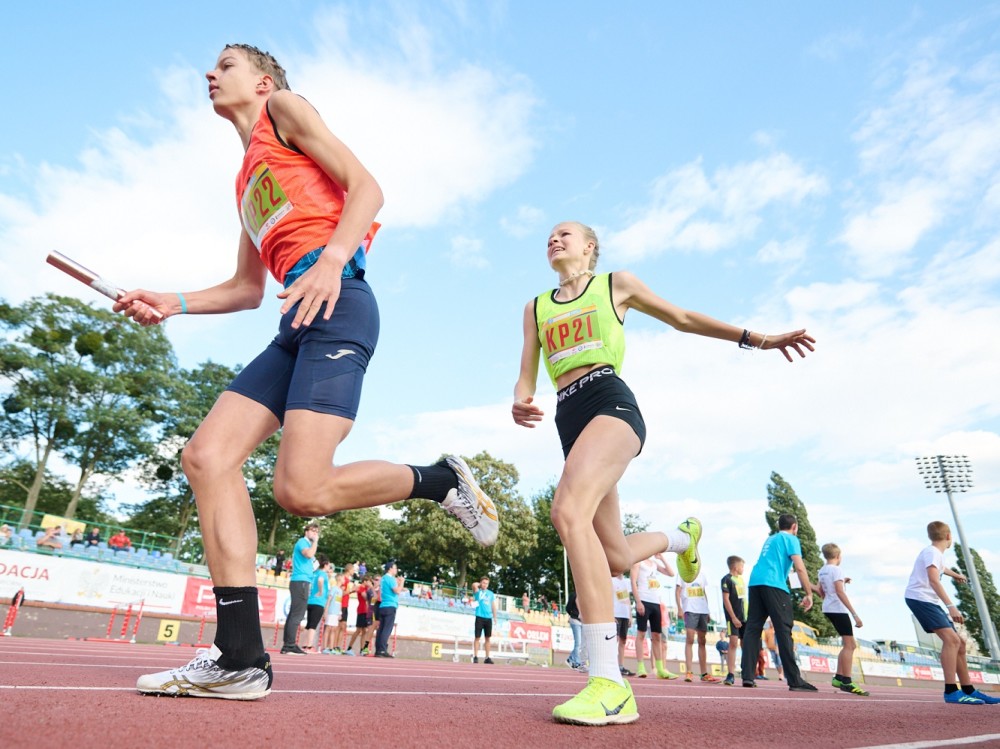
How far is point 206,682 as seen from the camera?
258 cm

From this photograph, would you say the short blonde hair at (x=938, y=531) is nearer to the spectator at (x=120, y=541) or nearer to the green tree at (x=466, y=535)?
the spectator at (x=120, y=541)

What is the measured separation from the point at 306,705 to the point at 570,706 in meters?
0.98

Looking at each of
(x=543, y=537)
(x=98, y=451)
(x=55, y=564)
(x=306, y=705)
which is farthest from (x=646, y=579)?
(x=543, y=537)

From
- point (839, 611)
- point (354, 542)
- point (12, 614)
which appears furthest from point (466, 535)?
point (839, 611)

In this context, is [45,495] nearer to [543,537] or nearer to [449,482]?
[543,537]

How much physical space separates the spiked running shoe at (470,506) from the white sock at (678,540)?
1.65 meters

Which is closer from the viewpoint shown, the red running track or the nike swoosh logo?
the red running track

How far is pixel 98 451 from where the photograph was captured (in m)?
42.0

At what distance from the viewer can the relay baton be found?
2852mm

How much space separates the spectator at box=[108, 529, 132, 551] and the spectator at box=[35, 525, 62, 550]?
2251mm

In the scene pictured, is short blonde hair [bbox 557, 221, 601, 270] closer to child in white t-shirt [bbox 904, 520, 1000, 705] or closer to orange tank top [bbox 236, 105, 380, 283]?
orange tank top [bbox 236, 105, 380, 283]

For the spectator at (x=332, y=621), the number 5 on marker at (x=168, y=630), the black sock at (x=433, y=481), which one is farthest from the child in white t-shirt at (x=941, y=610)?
the number 5 on marker at (x=168, y=630)

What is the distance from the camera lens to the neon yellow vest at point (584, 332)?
11.9 feet

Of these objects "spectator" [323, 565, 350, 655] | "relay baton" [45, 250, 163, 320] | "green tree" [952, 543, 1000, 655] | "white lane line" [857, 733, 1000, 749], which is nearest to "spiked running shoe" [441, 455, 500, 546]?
"relay baton" [45, 250, 163, 320]
